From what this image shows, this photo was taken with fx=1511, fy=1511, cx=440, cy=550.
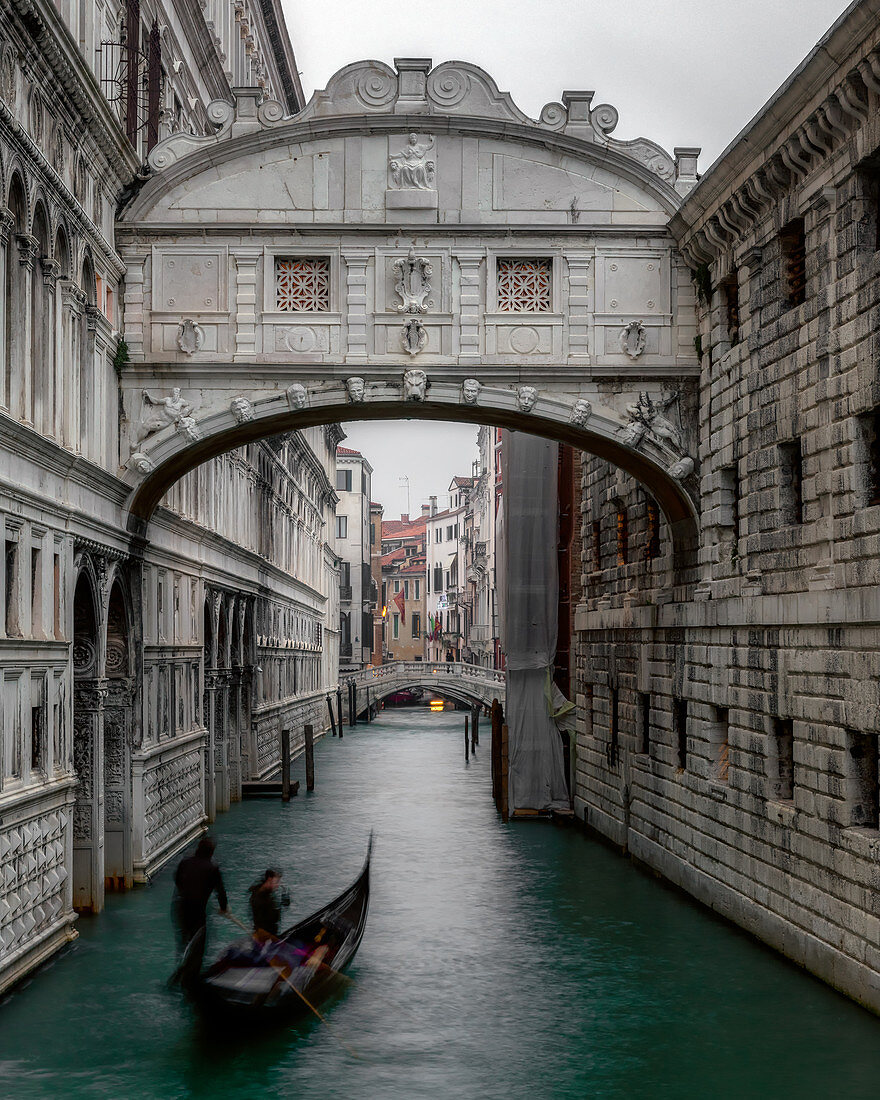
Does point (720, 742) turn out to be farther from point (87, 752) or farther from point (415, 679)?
point (415, 679)

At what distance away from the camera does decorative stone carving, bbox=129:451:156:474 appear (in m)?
17.6

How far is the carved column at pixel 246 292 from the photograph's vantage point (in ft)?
58.4

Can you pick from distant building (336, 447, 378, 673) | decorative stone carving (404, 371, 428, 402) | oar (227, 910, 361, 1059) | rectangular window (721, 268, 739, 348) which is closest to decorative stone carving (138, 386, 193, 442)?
decorative stone carving (404, 371, 428, 402)

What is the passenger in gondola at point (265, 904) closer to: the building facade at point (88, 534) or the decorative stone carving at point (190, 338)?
the building facade at point (88, 534)

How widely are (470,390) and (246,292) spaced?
2891 millimetres

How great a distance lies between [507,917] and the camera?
1738 cm

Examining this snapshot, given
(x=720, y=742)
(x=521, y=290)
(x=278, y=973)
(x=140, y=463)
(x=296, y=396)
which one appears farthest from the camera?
(x=521, y=290)

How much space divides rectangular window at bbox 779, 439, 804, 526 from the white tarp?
1089 cm

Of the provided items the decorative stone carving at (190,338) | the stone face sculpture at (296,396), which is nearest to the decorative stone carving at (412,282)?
the stone face sculpture at (296,396)

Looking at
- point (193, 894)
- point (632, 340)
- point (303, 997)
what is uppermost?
point (632, 340)

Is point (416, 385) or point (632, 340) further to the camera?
point (632, 340)

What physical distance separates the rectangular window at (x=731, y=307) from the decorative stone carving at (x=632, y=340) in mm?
1143

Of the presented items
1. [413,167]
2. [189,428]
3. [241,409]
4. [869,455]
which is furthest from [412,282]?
[869,455]

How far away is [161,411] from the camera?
58.4ft
